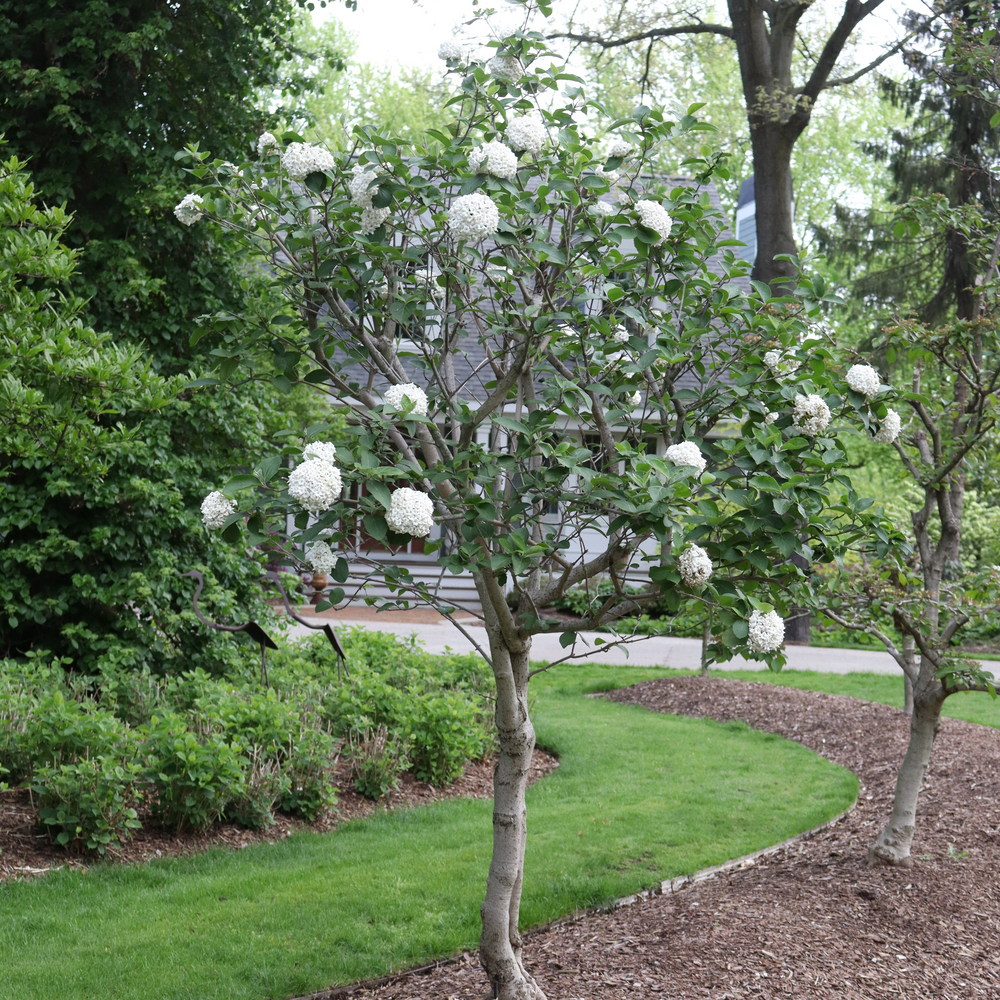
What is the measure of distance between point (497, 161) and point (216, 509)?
1.23 meters

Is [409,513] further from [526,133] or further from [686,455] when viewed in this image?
[526,133]

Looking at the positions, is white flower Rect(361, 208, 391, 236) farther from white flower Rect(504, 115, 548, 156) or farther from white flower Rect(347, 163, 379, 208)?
white flower Rect(504, 115, 548, 156)

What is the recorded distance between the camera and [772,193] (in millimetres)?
12266

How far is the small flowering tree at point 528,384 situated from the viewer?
259 cm

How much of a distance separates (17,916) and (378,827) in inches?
76.6

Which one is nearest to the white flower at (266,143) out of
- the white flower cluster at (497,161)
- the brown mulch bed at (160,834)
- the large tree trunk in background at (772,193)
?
the white flower cluster at (497,161)

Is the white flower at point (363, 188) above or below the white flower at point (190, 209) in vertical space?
above

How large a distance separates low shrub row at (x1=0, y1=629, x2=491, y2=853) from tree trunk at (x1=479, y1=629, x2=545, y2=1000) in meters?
2.01

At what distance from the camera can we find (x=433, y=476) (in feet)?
8.52

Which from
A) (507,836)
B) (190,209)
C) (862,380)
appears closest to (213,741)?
(507,836)

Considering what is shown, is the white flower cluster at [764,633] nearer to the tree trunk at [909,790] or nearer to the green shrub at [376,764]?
the tree trunk at [909,790]

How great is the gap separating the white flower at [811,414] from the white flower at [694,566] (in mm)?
612

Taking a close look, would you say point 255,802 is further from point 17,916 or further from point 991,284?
point 991,284

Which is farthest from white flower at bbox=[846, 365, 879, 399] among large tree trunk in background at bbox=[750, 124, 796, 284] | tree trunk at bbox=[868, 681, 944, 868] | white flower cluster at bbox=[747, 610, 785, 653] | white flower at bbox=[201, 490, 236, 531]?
large tree trunk in background at bbox=[750, 124, 796, 284]
